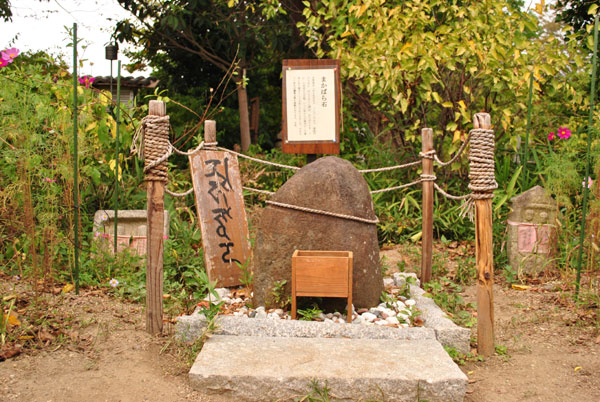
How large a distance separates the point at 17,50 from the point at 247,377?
3532 millimetres

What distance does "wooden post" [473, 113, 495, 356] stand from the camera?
3264 mm

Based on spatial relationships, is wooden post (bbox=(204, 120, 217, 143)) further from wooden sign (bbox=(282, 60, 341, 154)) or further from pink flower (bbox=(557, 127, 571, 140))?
pink flower (bbox=(557, 127, 571, 140))

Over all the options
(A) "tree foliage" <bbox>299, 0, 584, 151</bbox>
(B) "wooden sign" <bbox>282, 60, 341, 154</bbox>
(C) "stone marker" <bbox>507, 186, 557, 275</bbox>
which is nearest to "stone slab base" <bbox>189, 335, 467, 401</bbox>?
(C) "stone marker" <bbox>507, 186, 557, 275</bbox>

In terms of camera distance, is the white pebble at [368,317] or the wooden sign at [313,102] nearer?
the white pebble at [368,317]

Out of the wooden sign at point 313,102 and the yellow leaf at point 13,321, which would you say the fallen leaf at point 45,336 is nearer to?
the yellow leaf at point 13,321

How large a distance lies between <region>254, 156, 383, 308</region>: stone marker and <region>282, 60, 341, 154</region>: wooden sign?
1.50 metres

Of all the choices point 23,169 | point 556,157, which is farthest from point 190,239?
point 556,157

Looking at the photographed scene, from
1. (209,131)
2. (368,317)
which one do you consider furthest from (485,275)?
(209,131)

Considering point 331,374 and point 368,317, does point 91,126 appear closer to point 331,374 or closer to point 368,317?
point 368,317

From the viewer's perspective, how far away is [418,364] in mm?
2770

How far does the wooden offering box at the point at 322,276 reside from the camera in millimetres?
3334

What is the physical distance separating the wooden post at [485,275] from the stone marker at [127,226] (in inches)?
108

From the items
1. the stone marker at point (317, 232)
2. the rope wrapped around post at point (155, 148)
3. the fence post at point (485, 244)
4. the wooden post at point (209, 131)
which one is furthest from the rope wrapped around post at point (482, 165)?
the wooden post at point (209, 131)

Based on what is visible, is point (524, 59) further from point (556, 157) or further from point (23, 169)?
point (23, 169)
